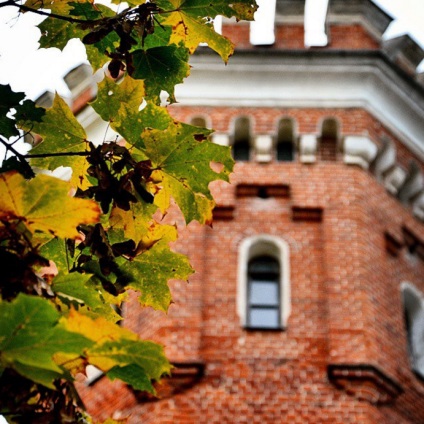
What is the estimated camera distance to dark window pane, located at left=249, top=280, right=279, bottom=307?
10133mm

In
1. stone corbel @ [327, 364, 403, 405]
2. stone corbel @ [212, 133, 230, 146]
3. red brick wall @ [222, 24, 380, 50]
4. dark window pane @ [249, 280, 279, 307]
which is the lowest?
stone corbel @ [327, 364, 403, 405]

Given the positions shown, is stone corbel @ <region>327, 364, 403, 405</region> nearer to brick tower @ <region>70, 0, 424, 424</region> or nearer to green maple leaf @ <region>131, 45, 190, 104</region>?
brick tower @ <region>70, 0, 424, 424</region>

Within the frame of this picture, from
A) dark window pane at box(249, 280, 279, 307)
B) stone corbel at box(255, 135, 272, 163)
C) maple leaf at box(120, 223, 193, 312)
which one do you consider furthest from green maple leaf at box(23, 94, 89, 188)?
stone corbel at box(255, 135, 272, 163)

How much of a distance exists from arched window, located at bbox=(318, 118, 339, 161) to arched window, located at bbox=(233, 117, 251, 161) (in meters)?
0.84

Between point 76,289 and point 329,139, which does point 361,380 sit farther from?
point 76,289

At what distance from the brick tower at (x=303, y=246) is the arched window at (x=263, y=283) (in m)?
0.02

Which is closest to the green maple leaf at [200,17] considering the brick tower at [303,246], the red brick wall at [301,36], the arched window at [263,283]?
the brick tower at [303,246]

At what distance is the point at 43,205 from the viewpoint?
1.95 metres

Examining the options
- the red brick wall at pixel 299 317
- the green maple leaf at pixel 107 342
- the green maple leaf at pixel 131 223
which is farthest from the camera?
the red brick wall at pixel 299 317

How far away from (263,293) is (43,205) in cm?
840

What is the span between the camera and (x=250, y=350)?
9.49m

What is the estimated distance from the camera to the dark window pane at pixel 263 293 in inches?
399

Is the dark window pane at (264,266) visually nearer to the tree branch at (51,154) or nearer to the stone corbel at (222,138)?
the stone corbel at (222,138)

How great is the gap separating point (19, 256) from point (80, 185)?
1.84ft
